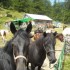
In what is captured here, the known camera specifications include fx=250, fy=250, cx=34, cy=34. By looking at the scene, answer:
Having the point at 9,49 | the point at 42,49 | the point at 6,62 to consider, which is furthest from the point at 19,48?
the point at 42,49

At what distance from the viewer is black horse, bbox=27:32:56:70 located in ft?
27.7

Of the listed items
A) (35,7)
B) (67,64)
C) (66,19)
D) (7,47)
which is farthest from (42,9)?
(7,47)

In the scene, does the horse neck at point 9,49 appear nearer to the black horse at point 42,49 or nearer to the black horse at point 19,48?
the black horse at point 19,48

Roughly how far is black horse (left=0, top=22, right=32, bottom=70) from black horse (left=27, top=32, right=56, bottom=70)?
3.52m

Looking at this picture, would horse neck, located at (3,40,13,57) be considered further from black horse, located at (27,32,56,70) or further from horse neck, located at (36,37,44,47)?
horse neck, located at (36,37,44,47)

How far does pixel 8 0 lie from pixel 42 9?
71.2 ft

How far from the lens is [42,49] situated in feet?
28.8

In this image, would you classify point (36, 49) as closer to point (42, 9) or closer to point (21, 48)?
point (21, 48)

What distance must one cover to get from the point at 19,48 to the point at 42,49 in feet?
13.8

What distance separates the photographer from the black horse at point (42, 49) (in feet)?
27.7

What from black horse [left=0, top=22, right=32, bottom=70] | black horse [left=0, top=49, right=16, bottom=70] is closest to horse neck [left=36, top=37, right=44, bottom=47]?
black horse [left=0, top=22, right=32, bottom=70]

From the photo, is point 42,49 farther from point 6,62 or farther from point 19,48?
point 19,48

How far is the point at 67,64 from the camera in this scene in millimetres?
11852

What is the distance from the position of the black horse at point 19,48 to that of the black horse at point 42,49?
11.6 feet
